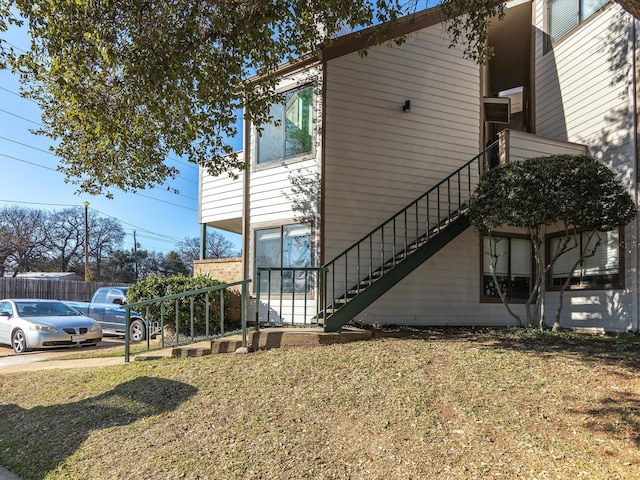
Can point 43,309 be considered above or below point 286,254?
below

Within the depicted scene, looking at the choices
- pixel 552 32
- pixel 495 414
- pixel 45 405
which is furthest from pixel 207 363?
pixel 552 32

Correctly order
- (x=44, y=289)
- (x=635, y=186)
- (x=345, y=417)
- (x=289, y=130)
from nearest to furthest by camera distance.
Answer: (x=345, y=417)
(x=635, y=186)
(x=289, y=130)
(x=44, y=289)

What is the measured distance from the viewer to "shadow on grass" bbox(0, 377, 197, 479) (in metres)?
4.25

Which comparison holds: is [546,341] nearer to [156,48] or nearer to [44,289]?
[156,48]

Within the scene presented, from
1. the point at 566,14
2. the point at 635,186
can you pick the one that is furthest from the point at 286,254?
the point at 566,14

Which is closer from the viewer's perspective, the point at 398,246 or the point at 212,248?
the point at 398,246

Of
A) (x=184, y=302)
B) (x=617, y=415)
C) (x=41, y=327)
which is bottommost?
(x=41, y=327)

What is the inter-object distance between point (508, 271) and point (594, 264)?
1.65 m

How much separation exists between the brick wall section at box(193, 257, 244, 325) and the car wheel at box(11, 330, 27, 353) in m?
4.25

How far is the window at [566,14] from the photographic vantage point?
948cm

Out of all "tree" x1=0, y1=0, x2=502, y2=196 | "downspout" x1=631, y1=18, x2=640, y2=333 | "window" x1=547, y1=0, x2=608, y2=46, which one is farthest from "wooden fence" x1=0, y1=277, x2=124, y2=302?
"downspout" x1=631, y1=18, x2=640, y2=333

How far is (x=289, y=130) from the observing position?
977 centimetres

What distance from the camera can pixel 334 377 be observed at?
5.17m

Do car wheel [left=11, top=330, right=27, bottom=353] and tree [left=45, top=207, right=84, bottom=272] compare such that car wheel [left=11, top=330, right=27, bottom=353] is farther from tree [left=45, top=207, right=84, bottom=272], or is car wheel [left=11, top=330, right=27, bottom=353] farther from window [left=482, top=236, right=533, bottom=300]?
tree [left=45, top=207, right=84, bottom=272]
